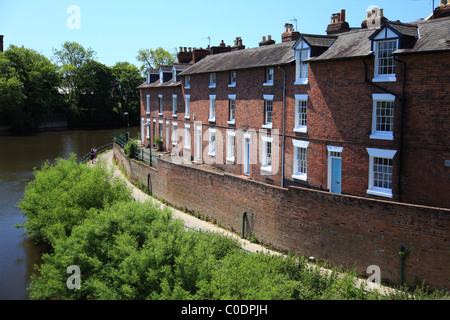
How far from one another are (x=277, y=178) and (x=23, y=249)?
12208mm

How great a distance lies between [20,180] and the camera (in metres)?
34.1

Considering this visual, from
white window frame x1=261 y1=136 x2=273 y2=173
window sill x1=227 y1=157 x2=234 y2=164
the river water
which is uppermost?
white window frame x1=261 y1=136 x2=273 y2=173

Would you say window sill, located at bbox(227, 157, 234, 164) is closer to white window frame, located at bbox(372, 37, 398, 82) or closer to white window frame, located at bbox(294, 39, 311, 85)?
white window frame, located at bbox(294, 39, 311, 85)

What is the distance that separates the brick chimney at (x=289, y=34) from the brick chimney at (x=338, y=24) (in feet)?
11.7

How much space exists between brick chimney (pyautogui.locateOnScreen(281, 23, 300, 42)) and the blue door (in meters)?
9.54

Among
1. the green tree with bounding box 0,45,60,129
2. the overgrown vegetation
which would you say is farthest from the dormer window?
the green tree with bounding box 0,45,60,129

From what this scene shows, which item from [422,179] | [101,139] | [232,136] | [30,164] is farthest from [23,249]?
[101,139]

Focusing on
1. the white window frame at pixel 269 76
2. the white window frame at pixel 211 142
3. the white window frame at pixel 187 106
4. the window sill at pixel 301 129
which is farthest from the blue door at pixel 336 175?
the white window frame at pixel 187 106

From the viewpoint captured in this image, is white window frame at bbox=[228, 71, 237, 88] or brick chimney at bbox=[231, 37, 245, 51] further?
brick chimney at bbox=[231, 37, 245, 51]

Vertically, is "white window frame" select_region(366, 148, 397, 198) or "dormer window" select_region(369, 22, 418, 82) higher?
"dormer window" select_region(369, 22, 418, 82)

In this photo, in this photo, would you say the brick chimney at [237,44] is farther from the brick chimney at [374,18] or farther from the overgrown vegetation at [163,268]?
the overgrown vegetation at [163,268]

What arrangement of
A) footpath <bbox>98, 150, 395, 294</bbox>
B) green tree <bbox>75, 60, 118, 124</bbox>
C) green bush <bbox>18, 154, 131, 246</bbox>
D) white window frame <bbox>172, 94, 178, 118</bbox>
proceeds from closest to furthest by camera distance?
1. footpath <bbox>98, 150, 395, 294</bbox>
2. green bush <bbox>18, 154, 131, 246</bbox>
3. white window frame <bbox>172, 94, 178, 118</bbox>
4. green tree <bbox>75, 60, 118, 124</bbox>

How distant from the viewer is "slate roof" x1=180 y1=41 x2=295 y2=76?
21.7 m
